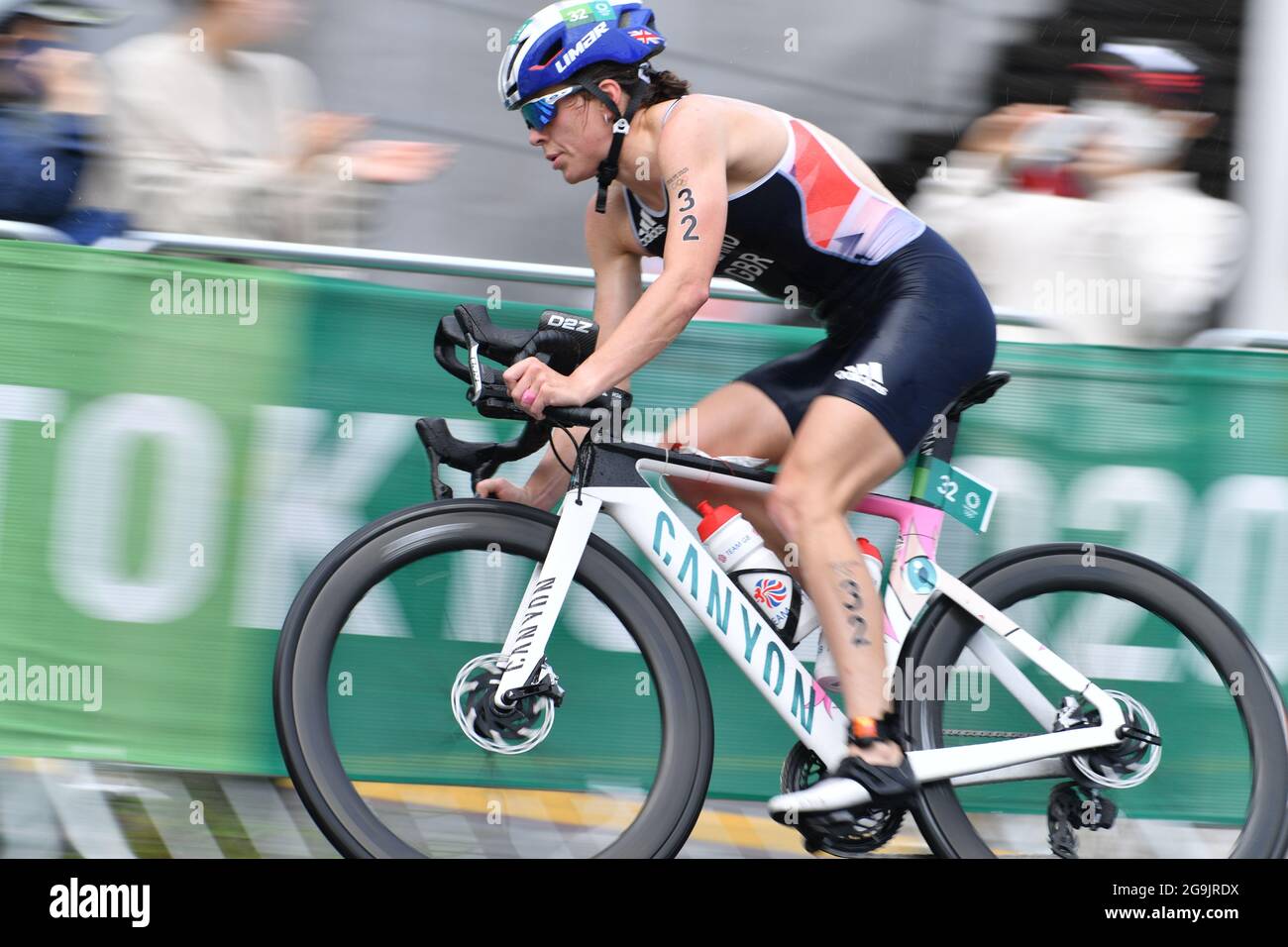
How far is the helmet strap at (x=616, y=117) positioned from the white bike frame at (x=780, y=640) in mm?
683

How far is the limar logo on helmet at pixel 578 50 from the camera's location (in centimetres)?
325

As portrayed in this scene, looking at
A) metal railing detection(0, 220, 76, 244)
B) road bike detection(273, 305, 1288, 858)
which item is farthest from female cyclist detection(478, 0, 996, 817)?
metal railing detection(0, 220, 76, 244)

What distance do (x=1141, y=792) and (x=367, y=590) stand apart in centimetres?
243

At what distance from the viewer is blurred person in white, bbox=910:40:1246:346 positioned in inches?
189

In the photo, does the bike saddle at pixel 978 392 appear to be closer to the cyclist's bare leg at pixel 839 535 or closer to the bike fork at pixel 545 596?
the cyclist's bare leg at pixel 839 535

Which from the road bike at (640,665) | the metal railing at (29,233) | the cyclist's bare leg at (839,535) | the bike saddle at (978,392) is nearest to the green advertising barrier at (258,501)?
the metal railing at (29,233)

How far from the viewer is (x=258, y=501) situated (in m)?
4.08

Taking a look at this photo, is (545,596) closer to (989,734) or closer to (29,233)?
(989,734)

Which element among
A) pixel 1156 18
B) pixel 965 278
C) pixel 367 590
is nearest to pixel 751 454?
pixel 965 278

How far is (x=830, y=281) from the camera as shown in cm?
353

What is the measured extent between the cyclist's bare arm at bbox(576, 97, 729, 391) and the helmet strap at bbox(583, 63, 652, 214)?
13cm

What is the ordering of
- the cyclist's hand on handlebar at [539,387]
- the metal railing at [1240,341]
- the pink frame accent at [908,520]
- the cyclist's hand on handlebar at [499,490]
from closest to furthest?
the cyclist's hand on handlebar at [539,387] → the cyclist's hand on handlebar at [499,490] → the pink frame accent at [908,520] → the metal railing at [1240,341]

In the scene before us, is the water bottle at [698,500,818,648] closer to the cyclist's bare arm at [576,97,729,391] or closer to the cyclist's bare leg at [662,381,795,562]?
the cyclist's bare leg at [662,381,795,562]

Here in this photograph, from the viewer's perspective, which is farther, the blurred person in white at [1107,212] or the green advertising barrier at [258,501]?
the blurred person in white at [1107,212]
